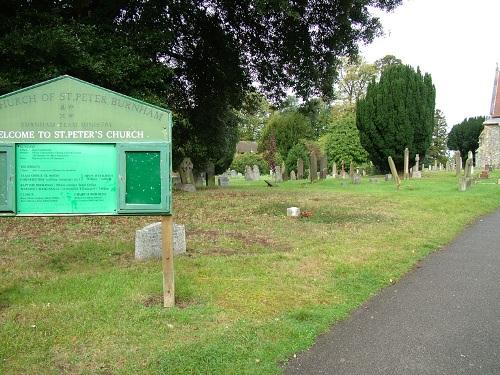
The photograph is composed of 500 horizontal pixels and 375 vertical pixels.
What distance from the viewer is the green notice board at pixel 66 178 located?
4.80 meters

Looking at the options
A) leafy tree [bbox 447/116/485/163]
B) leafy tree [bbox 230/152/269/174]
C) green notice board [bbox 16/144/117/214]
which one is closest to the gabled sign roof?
green notice board [bbox 16/144/117/214]

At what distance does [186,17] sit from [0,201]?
14046 millimetres

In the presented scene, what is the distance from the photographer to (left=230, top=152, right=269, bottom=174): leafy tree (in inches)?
2370

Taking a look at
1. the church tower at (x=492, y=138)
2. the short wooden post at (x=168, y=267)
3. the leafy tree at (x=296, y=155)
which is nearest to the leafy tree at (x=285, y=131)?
the leafy tree at (x=296, y=155)

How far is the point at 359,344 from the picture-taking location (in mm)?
4207

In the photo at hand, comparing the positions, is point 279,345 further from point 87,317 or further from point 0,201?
point 0,201

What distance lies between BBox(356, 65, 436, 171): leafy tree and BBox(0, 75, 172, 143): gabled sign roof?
104 ft

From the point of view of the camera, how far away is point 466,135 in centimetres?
7412

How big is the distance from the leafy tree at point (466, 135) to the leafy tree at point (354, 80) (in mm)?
21570

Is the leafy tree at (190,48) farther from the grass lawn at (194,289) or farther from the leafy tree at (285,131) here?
the leafy tree at (285,131)

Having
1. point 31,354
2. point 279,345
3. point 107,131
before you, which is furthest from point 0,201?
point 279,345

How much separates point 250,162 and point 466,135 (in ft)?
119

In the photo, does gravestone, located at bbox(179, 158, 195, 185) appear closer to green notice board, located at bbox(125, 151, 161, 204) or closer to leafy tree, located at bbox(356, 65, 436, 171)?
leafy tree, located at bbox(356, 65, 436, 171)

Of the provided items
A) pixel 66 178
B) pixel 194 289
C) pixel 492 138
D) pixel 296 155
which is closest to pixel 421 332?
pixel 194 289
